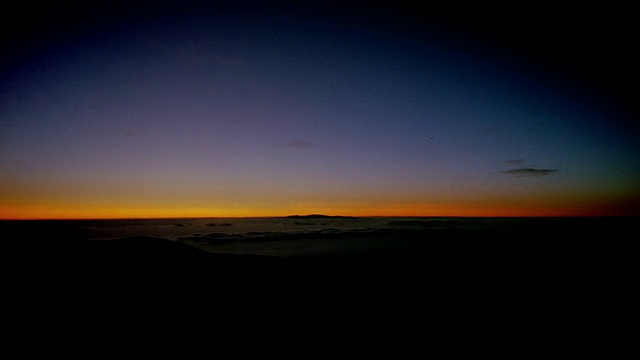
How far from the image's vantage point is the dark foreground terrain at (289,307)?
534 centimetres

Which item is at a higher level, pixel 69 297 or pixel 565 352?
pixel 69 297

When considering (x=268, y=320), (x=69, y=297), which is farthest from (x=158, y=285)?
(x=268, y=320)

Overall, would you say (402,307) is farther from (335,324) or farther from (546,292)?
(546,292)

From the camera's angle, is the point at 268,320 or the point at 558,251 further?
the point at 558,251

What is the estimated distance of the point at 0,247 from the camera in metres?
8.77

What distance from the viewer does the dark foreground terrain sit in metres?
5.34

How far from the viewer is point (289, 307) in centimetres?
723

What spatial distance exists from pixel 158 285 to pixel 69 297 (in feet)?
6.23

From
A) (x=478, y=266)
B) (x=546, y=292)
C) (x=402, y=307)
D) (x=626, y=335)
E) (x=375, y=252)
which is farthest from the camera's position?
(x=375, y=252)

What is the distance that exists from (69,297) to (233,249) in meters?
12.0

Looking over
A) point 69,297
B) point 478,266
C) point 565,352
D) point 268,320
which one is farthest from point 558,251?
point 69,297

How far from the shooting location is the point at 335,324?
634 cm

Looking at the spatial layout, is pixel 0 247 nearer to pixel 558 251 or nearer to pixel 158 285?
pixel 158 285

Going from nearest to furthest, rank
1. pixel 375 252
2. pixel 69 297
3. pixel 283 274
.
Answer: pixel 69 297 < pixel 283 274 < pixel 375 252
